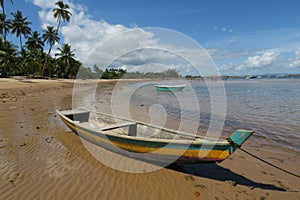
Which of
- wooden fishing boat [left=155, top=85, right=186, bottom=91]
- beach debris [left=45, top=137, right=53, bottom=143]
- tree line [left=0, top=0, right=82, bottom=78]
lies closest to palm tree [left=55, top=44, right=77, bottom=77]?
tree line [left=0, top=0, right=82, bottom=78]

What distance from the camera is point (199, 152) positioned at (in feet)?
13.6

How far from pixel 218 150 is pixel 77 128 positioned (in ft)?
15.0

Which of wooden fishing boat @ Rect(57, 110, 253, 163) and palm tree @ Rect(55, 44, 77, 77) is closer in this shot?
wooden fishing boat @ Rect(57, 110, 253, 163)

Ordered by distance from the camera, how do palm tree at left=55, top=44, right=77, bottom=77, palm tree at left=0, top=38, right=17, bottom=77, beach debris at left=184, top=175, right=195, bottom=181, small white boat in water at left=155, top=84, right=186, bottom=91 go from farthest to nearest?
palm tree at left=55, top=44, right=77, bottom=77 < small white boat in water at left=155, top=84, right=186, bottom=91 < palm tree at left=0, top=38, right=17, bottom=77 < beach debris at left=184, top=175, right=195, bottom=181

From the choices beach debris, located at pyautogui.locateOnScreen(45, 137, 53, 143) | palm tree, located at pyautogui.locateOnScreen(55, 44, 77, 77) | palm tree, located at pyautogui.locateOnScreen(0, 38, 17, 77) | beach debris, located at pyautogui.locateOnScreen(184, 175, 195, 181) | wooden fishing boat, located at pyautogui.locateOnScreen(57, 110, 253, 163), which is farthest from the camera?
palm tree, located at pyautogui.locateOnScreen(55, 44, 77, 77)

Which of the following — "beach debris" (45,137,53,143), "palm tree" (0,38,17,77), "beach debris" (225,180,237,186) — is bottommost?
"beach debris" (225,180,237,186)

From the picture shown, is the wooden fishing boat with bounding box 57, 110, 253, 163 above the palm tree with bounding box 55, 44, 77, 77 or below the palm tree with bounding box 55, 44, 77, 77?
below

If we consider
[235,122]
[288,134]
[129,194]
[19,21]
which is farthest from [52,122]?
[19,21]

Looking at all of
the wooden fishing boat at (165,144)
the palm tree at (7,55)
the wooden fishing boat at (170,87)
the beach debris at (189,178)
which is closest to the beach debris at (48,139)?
the wooden fishing boat at (165,144)

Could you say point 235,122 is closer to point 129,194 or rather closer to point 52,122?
point 129,194

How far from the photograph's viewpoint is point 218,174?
16.4 feet

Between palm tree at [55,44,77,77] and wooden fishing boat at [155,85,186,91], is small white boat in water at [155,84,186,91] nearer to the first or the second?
wooden fishing boat at [155,85,186,91]

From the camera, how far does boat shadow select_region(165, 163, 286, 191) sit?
15.1ft

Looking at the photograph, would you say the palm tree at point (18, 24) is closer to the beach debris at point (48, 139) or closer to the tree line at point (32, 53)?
the tree line at point (32, 53)
